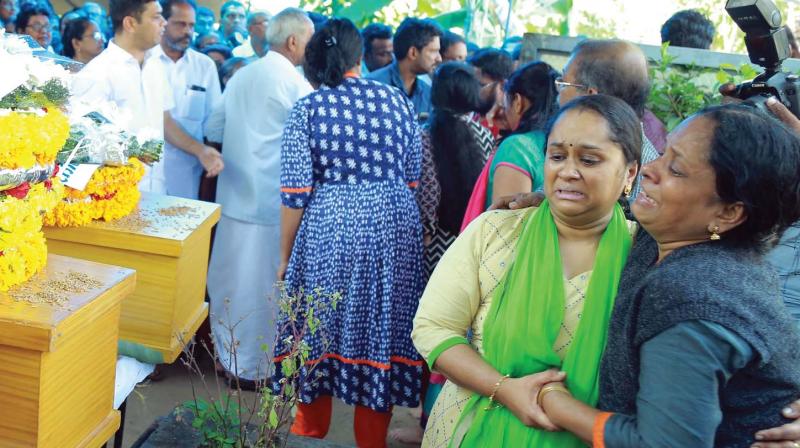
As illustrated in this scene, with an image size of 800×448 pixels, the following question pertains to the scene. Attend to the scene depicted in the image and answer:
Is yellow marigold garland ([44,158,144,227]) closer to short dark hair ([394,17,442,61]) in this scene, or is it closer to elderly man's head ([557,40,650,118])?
elderly man's head ([557,40,650,118])

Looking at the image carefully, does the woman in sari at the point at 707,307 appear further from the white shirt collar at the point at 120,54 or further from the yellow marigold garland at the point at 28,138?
the white shirt collar at the point at 120,54

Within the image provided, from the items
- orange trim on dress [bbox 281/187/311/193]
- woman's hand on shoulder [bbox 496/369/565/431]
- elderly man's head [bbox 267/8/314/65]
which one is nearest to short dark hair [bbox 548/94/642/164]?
woman's hand on shoulder [bbox 496/369/565/431]

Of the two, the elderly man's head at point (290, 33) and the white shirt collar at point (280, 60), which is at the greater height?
the elderly man's head at point (290, 33)

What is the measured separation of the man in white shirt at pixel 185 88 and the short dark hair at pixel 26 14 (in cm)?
130

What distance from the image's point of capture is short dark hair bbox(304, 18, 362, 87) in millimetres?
3346

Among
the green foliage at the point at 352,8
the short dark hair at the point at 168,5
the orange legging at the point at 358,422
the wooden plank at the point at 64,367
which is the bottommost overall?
the orange legging at the point at 358,422

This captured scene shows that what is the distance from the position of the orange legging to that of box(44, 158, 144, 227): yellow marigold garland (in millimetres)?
1408

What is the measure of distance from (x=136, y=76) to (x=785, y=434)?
338 centimetres

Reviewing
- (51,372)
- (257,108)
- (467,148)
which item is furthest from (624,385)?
(257,108)

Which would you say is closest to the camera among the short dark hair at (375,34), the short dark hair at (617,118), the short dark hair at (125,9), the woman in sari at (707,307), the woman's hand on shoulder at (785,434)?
the woman in sari at (707,307)

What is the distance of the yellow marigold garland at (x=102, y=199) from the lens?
220 centimetres

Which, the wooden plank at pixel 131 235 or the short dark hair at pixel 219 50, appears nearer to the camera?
the wooden plank at pixel 131 235

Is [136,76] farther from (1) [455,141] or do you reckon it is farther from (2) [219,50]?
(2) [219,50]

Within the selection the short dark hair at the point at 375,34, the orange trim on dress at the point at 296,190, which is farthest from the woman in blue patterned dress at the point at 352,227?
the short dark hair at the point at 375,34
